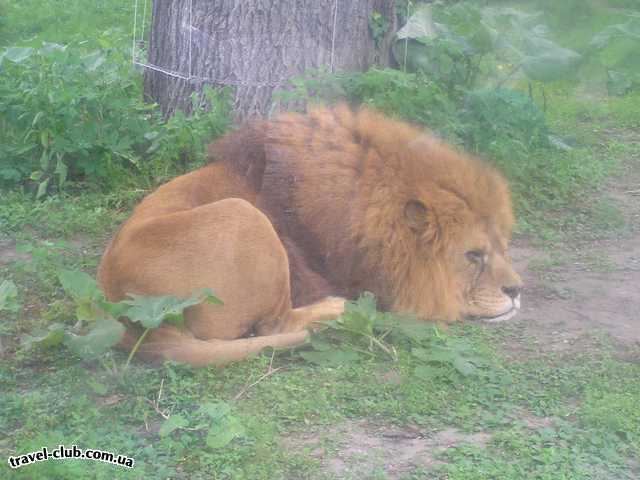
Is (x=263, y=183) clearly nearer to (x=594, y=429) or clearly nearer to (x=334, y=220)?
(x=334, y=220)

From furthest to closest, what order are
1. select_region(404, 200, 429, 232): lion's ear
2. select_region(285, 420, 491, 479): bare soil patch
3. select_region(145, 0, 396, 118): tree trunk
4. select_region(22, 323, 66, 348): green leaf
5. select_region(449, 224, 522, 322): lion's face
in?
select_region(145, 0, 396, 118): tree trunk, select_region(449, 224, 522, 322): lion's face, select_region(404, 200, 429, 232): lion's ear, select_region(22, 323, 66, 348): green leaf, select_region(285, 420, 491, 479): bare soil patch

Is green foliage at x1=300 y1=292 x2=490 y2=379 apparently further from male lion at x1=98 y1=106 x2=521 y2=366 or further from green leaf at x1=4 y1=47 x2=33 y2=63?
green leaf at x1=4 y1=47 x2=33 y2=63

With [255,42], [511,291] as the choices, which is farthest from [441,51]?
[511,291]

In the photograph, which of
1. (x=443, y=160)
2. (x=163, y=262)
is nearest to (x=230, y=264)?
(x=163, y=262)

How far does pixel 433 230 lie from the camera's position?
4180mm

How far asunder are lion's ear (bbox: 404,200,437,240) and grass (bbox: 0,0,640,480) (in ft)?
1.63

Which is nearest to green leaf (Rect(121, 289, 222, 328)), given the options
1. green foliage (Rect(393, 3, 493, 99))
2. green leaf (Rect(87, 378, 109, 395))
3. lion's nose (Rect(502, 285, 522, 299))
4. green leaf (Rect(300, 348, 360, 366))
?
green leaf (Rect(87, 378, 109, 395))

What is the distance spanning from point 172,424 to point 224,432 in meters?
0.20

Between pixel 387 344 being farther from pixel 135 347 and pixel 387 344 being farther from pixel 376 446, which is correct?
pixel 135 347

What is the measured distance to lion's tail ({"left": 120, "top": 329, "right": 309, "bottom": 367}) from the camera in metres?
3.58

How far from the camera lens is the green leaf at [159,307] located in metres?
3.44

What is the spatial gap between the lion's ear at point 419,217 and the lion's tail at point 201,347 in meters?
0.83

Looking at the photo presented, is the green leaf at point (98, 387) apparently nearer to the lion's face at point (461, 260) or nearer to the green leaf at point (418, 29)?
the lion's face at point (461, 260)

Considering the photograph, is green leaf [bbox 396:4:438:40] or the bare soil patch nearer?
the bare soil patch
